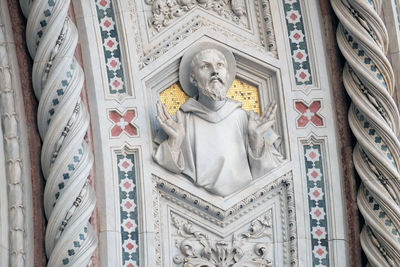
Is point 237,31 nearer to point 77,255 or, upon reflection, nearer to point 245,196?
point 245,196

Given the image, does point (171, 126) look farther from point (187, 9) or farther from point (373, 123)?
point (373, 123)

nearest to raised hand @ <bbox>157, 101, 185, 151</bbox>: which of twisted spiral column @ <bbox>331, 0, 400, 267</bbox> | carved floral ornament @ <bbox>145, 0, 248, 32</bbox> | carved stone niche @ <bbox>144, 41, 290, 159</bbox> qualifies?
carved stone niche @ <bbox>144, 41, 290, 159</bbox>

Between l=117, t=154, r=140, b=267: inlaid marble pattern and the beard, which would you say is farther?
the beard

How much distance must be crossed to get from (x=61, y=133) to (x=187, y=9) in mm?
1541

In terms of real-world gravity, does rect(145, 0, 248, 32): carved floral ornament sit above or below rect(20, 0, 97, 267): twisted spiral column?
above

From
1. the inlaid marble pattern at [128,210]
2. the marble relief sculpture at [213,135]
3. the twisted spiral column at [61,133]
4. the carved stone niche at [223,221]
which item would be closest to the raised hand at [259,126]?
the marble relief sculpture at [213,135]

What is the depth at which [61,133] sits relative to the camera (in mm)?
12930

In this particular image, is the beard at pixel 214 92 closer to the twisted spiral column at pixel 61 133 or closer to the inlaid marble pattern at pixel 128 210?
the inlaid marble pattern at pixel 128 210

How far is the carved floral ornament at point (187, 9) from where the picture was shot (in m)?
13.6

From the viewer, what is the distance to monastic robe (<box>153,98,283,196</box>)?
43.5 ft

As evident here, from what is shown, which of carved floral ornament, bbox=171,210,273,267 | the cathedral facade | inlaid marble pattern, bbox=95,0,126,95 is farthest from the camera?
inlaid marble pattern, bbox=95,0,126,95

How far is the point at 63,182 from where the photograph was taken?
1289cm

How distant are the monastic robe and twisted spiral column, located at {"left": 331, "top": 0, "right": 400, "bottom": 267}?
0.69 metres

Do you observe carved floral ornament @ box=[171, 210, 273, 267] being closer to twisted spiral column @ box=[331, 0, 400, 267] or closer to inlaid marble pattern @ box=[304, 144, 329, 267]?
inlaid marble pattern @ box=[304, 144, 329, 267]
